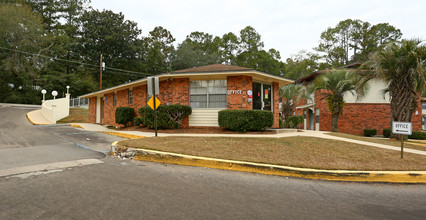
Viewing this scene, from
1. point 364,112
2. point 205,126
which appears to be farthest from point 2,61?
point 364,112

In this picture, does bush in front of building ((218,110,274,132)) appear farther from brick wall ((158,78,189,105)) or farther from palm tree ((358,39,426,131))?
palm tree ((358,39,426,131))

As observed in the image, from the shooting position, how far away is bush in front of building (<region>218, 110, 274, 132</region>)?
10.3m

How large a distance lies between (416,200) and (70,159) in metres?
7.47

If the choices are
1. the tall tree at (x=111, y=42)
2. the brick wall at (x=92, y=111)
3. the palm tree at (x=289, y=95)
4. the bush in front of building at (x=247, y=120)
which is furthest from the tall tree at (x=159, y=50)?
the bush in front of building at (x=247, y=120)

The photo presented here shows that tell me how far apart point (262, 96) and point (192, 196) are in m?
9.98

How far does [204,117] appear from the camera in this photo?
12.0m

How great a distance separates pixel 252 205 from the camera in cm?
310

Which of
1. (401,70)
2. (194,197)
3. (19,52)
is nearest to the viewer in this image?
(194,197)

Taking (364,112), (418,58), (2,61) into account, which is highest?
(2,61)

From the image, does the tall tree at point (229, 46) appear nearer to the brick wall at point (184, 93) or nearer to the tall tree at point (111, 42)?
the tall tree at point (111, 42)

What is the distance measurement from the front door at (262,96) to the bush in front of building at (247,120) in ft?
5.49

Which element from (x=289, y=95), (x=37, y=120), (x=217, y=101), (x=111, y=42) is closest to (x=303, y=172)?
(x=217, y=101)

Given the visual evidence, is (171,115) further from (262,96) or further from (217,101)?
(262,96)

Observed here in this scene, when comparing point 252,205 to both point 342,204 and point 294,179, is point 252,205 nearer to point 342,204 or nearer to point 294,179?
point 342,204
